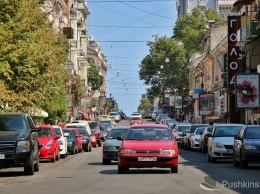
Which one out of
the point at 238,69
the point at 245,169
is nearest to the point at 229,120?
the point at 238,69

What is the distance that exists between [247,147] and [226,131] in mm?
8099

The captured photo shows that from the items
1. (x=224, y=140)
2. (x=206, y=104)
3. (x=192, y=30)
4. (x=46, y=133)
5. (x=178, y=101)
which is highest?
(x=192, y=30)

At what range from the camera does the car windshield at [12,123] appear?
26688 mm

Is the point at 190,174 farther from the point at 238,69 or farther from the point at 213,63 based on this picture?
the point at 213,63

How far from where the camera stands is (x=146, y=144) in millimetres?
25641

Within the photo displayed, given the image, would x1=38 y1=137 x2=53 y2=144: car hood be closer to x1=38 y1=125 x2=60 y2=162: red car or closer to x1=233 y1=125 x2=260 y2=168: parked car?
x1=38 y1=125 x2=60 y2=162: red car

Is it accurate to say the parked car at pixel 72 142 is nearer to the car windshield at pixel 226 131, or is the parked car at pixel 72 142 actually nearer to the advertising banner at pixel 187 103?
the car windshield at pixel 226 131

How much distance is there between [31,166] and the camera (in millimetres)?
26156

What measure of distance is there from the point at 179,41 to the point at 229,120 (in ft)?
190

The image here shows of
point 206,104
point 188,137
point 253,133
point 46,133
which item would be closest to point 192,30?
point 206,104

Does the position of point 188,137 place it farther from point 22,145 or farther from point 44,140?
point 22,145

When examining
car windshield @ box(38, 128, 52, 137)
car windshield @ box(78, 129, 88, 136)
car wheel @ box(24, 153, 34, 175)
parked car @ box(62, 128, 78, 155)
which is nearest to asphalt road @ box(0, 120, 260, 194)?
car wheel @ box(24, 153, 34, 175)

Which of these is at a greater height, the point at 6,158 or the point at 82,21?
the point at 82,21

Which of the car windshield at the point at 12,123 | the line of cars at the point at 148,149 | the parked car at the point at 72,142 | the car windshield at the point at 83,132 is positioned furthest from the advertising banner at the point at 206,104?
the car windshield at the point at 12,123
